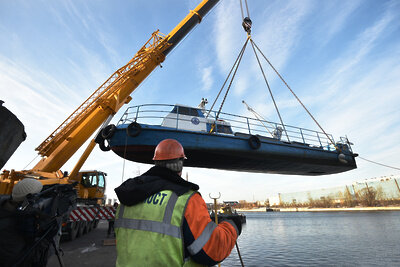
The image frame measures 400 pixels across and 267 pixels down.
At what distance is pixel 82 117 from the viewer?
7195 mm

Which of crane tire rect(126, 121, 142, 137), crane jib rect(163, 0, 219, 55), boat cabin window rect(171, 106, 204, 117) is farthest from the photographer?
boat cabin window rect(171, 106, 204, 117)

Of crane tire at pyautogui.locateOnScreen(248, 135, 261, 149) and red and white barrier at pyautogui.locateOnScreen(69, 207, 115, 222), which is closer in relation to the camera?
red and white barrier at pyautogui.locateOnScreen(69, 207, 115, 222)

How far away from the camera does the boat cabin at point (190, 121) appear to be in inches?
338

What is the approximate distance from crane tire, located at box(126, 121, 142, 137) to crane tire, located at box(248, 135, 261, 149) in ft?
14.2

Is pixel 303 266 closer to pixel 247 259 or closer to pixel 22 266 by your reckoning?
pixel 247 259

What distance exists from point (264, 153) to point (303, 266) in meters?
4.16

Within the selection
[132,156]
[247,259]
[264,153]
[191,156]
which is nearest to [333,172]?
[264,153]

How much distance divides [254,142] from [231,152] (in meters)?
1.21

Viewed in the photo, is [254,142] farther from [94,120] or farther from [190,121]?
[94,120]

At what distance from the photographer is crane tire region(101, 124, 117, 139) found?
23.2ft

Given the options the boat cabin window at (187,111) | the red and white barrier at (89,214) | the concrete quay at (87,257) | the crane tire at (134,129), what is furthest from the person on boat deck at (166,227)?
the boat cabin window at (187,111)

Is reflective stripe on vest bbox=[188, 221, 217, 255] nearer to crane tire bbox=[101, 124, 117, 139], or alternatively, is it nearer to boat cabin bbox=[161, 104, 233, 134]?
crane tire bbox=[101, 124, 117, 139]

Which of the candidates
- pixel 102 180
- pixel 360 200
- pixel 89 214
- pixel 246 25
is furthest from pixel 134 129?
pixel 360 200

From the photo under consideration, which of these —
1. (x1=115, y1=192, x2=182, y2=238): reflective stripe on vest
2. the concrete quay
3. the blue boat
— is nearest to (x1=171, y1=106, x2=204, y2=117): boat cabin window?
the blue boat
